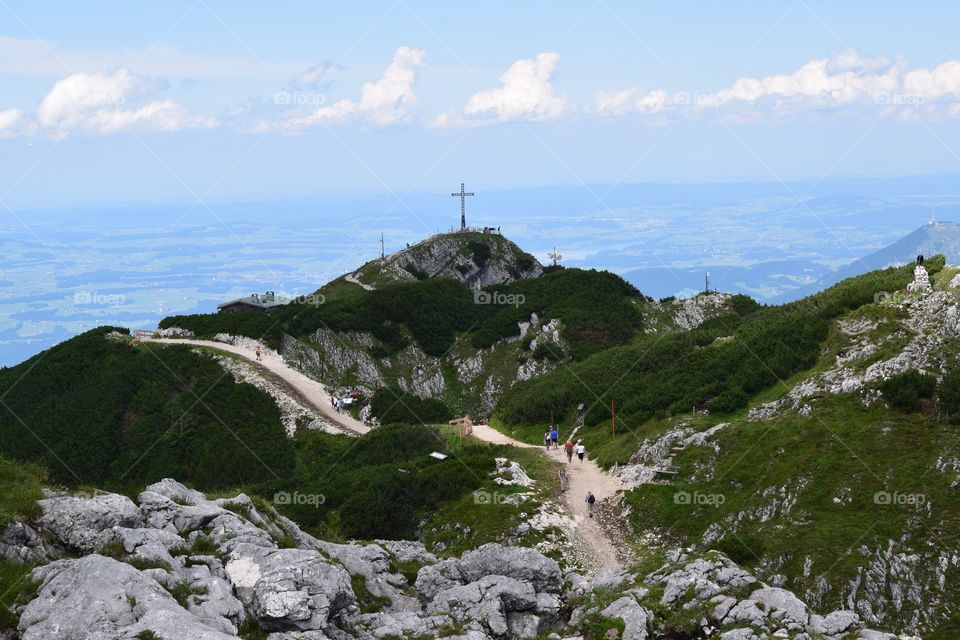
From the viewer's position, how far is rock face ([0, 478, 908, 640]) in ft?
58.7

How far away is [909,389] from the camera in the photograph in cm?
3775

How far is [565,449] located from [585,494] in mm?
6848

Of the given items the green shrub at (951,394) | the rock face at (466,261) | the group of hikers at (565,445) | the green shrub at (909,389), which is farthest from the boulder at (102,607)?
the rock face at (466,261)

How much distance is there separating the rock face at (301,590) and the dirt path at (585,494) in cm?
812

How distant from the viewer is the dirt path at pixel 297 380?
63.9 metres

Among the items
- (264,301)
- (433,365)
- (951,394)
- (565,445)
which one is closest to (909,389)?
(951,394)

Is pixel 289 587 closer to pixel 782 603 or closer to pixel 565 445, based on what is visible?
pixel 782 603

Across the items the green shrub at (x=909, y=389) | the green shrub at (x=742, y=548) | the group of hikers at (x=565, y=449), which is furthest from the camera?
the group of hikers at (x=565, y=449)

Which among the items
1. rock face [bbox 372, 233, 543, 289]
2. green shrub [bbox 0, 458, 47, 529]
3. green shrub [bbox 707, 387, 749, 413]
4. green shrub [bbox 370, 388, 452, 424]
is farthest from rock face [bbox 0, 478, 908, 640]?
rock face [bbox 372, 233, 543, 289]

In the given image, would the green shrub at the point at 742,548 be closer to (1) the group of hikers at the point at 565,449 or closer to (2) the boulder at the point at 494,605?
(1) the group of hikers at the point at 565,449

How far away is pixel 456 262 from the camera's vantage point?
12425 cm

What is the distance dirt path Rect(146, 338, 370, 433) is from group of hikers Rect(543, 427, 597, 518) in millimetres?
18723

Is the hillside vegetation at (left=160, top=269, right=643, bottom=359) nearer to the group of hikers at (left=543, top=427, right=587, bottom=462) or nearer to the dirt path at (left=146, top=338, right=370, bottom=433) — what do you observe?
the dirt path at (left=146, top=338, right=370, bottom=433)

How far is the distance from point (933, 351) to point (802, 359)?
7055 mm
